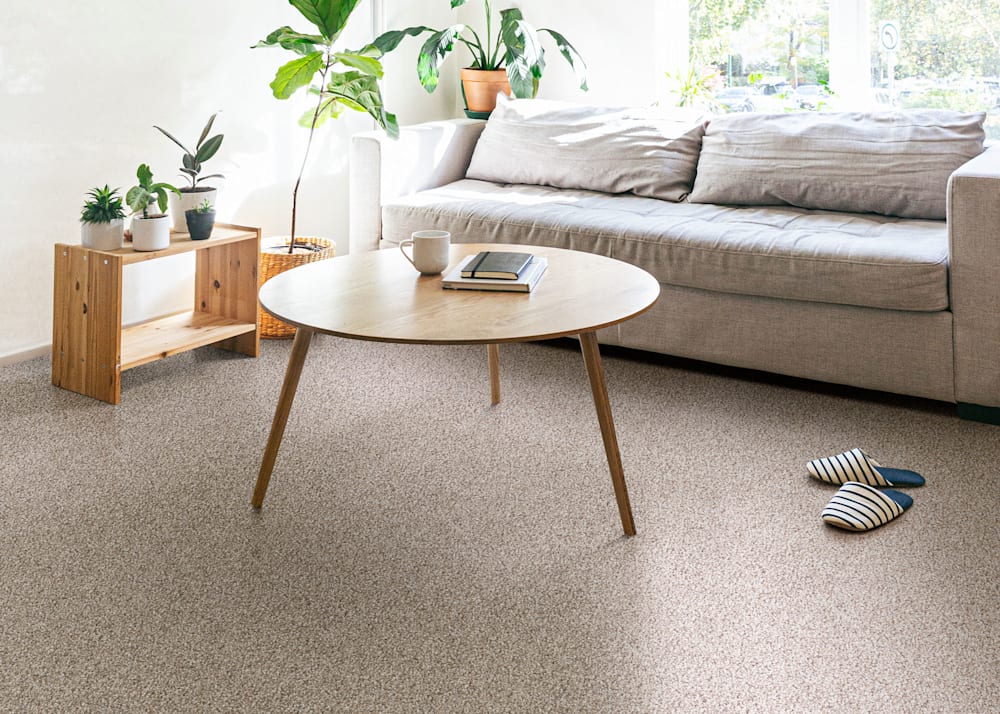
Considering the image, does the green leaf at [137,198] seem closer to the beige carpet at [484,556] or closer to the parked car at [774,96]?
the beige carpet at [484,556]

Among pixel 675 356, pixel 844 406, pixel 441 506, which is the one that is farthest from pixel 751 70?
pixel 441 506

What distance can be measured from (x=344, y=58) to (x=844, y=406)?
193 cm

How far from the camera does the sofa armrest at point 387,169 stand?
11.5ft

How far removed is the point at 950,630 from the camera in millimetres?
1643

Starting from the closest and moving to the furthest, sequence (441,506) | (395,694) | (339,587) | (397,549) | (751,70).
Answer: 1. (395,694)
2. (339,587)
3. (397,549)
4. (441,506)
5. (751,70)

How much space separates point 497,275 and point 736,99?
94.3 inches

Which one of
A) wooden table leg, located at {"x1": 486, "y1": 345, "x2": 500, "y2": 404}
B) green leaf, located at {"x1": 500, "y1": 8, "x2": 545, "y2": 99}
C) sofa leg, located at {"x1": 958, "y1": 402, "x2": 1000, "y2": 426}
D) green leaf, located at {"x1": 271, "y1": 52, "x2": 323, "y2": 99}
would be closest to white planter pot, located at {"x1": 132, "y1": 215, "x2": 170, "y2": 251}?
green leaf, located at {"x1": 271, "y1": 52, "x2": 323, "y2": 99}

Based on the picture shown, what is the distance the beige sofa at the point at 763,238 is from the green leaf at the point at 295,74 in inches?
13.7

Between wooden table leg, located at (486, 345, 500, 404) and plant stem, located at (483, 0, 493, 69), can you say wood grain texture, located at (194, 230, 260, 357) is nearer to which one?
wooden table leg, located at (486, 345, 500, 404)

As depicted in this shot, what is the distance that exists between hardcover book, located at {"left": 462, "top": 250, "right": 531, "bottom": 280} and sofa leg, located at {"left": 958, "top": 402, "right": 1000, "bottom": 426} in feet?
4.03

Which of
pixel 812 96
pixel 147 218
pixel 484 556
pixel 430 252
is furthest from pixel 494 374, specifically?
pixel 812 96

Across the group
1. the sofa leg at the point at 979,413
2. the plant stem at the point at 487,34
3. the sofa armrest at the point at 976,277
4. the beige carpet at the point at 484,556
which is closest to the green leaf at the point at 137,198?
the beige carpet at the point at 484,556

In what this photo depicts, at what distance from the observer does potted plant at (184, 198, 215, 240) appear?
2902 millimetres

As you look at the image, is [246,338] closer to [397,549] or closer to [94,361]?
[94,361]
